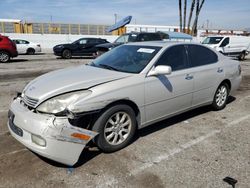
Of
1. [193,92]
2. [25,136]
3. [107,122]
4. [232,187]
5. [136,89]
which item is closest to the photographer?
[232,187]

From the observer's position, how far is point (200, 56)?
4957 mm

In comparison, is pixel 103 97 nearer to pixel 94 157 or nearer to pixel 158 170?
pixel 94 157

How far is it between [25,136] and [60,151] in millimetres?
533

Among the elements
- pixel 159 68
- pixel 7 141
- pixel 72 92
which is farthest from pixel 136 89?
pixel 7 141

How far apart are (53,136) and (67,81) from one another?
35.3 inches

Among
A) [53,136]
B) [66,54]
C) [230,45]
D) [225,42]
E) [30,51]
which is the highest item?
[225,42]

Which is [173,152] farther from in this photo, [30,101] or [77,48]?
[77,48]

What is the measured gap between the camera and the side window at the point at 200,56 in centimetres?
477

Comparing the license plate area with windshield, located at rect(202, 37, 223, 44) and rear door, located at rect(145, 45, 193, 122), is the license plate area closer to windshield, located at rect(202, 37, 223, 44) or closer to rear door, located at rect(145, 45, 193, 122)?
rear door, located at rect(145, 45, 193, 122)

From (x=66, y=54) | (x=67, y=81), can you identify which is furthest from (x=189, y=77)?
(x=66, y=54)

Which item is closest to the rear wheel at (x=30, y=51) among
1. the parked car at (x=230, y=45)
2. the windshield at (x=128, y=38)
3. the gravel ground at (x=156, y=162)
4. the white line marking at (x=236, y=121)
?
the windshield at (x=128, y=38)

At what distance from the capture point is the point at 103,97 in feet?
11.0

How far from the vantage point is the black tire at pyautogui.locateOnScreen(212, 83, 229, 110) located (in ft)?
17.9

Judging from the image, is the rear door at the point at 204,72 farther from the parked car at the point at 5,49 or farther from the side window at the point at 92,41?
the side window at the point at 92,41
